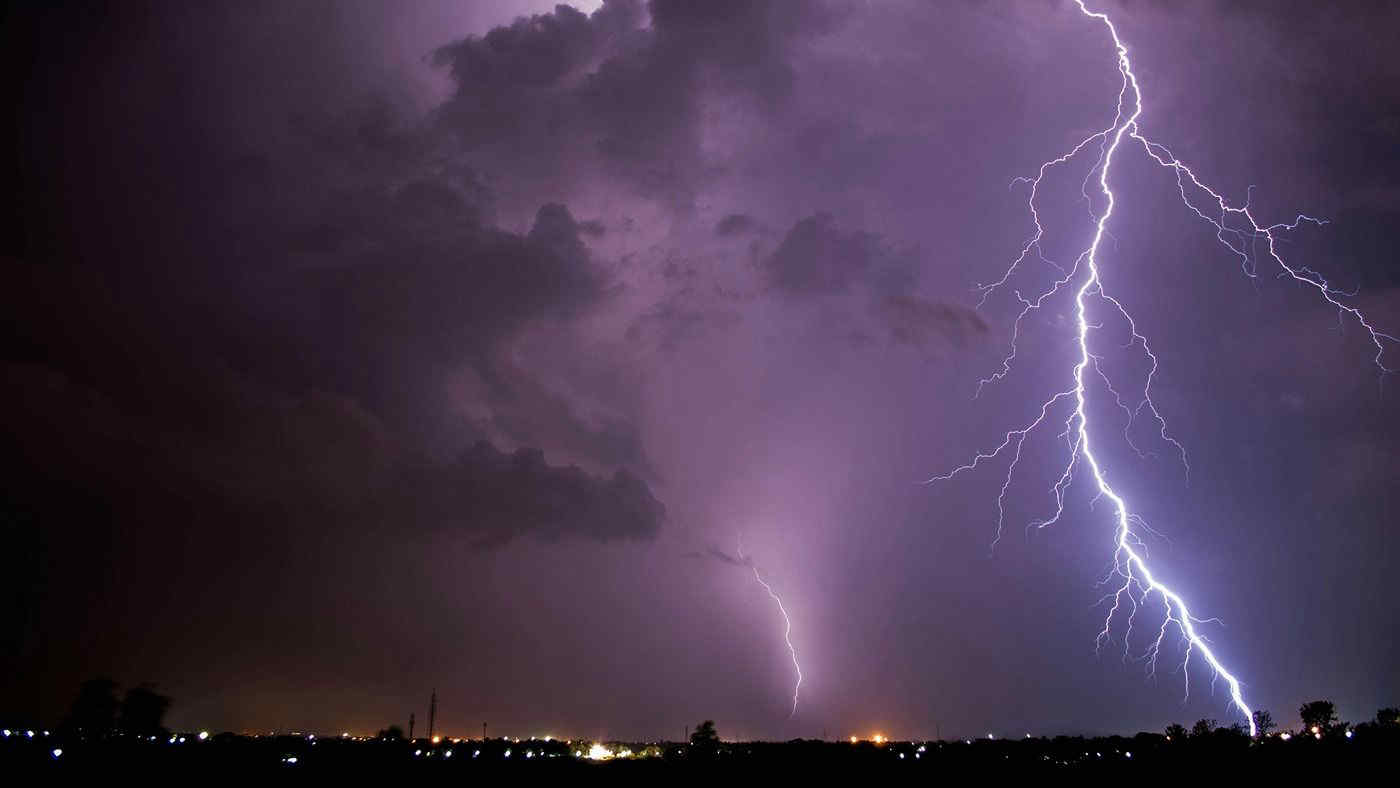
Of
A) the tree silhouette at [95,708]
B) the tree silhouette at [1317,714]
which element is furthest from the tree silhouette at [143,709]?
the tree silhouette at [1317,714]

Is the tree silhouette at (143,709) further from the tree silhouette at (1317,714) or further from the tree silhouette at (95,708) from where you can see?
the tree silhouette at (1317,714)

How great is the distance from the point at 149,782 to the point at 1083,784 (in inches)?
852

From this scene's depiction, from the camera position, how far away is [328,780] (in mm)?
23109

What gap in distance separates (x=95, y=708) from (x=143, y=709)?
8.81 ft

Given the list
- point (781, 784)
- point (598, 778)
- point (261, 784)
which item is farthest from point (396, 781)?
point (781, 784)

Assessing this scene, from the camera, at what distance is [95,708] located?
5700 cm

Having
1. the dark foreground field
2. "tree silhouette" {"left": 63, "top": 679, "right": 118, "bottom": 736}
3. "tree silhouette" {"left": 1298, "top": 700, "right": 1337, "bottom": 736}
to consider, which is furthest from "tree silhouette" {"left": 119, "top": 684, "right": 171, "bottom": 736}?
"tree silhouette" {"left": 1298, "top": 700, "right": 1337, "bottom": 736}

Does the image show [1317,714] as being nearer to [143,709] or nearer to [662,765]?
[662,765]

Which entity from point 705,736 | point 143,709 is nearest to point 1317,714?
point 705,736

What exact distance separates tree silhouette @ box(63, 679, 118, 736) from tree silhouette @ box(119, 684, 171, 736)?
86cm

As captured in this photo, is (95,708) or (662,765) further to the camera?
(95,708)

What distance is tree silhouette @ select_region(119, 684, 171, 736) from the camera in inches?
2224

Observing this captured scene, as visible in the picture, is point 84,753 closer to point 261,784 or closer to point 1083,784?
point 261,784

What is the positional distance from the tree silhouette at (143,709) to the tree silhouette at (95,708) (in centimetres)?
86
